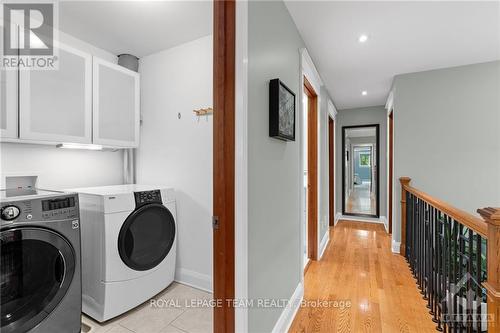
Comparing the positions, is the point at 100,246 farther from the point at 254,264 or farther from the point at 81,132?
the point at 254,264

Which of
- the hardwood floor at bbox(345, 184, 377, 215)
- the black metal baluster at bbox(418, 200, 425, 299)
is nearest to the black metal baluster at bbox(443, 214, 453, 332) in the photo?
the black metal baluster at bbox(418, 200, 425, 299)

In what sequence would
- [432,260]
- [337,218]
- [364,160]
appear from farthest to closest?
1. [364,160]
2. [337,218]
3. [432,260]

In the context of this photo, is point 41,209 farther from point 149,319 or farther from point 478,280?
point 478,280

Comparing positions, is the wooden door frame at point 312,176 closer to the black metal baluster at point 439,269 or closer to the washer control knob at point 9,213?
the black metal baluster at point 439,269

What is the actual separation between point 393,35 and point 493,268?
2.05 m

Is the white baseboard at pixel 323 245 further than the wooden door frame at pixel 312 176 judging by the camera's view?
Yes

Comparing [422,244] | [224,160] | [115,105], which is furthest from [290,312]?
[115,105]

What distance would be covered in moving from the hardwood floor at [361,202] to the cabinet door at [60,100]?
537 cm

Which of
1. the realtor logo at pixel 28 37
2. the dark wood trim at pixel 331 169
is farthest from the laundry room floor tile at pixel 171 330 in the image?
the dark wood trim at pixel 331 169

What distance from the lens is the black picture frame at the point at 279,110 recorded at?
1.53 m

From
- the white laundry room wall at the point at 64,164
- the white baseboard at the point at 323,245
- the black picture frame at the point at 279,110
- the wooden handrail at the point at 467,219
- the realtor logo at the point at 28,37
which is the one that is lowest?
the white baseboard at the point at 323,245

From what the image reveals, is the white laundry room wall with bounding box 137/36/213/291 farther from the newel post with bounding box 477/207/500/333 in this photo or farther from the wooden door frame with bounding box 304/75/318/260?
the newel post with bounding box 477/207/500/333

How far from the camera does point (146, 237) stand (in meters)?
2.16

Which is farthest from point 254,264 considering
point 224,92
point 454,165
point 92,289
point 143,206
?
point 454,165
